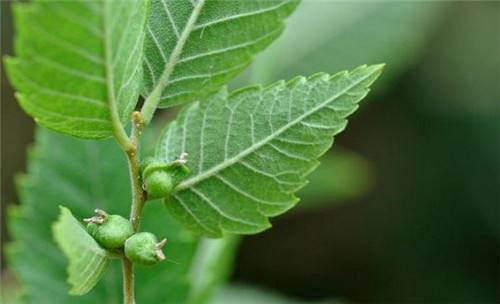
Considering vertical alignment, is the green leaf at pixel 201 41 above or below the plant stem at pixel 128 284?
above

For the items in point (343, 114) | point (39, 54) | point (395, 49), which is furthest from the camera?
point (395, 49)

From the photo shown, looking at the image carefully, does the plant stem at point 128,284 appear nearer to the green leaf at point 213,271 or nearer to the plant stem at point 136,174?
the plant stem at point 136,174

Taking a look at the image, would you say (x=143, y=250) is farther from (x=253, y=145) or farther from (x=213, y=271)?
(x=213, y=271)

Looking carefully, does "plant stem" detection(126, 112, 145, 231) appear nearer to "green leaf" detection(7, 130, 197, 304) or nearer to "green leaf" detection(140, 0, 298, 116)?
"green leaf" detection(140, 0, 298, 116)

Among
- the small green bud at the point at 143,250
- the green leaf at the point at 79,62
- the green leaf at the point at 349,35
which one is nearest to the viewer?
the green leaf at the point at 79,62

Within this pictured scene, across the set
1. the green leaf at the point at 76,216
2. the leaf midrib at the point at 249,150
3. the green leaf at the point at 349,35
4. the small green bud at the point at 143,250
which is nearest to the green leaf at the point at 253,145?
the leaf midrib at the point at 249,150

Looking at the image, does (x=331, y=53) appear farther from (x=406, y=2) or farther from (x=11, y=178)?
(x=11, y=178)

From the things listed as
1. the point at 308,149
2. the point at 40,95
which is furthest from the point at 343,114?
the point at 40,95
